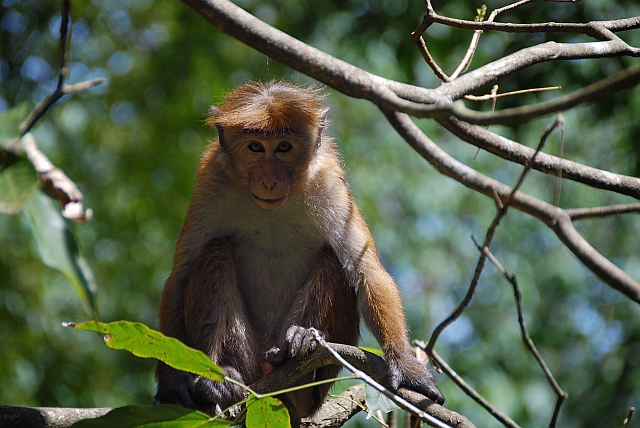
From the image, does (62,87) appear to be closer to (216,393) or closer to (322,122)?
(216,393)

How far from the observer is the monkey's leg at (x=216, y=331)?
17.6 feet

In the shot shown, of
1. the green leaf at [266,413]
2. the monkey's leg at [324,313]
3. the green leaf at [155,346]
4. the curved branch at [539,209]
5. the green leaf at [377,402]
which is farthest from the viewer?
the monkey's leg at [324,313]

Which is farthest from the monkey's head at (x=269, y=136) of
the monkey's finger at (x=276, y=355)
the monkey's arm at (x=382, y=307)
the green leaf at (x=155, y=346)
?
the green leaf at (x=155, y=346)

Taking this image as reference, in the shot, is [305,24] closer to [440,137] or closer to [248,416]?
[440,137]

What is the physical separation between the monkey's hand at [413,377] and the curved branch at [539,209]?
2600 millimetres

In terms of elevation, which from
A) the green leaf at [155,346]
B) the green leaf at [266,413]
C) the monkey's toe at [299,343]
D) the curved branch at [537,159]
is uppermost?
the curved branch at [537,159]

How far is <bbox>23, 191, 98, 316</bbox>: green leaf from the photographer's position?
2.00 metres

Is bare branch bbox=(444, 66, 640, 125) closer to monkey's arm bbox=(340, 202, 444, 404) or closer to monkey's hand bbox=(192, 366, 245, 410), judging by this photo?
monkey's arm bbox=(340, 202, 444, 404)

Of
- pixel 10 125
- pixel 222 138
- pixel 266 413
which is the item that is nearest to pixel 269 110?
pixel 222 138

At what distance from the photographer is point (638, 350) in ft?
40.4

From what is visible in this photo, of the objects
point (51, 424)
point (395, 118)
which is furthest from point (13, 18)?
point (395, 118)

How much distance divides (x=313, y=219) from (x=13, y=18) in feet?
29.0

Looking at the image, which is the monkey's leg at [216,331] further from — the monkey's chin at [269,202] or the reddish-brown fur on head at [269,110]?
the reddish-brown fur on head at [269,110]

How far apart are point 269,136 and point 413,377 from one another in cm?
236
